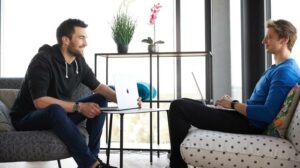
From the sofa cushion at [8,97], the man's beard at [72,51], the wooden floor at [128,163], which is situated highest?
the man's beard at [72,51]

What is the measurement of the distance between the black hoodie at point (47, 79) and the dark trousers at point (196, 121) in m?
0.75

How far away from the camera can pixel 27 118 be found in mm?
2121

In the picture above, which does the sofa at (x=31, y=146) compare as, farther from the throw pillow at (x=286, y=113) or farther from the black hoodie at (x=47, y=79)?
the throw pillow at (x=286, y=113)

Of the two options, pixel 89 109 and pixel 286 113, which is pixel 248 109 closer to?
pixel 286 113

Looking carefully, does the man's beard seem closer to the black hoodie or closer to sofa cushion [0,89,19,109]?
the black hoodie

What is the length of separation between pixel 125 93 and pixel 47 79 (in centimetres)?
49

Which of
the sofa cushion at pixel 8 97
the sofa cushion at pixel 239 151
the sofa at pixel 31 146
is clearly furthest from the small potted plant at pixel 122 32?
the sofa cushion at pixel 239 151

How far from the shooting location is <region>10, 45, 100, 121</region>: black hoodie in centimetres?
213

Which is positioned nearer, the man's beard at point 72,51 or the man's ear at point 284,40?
the man's ear at point 284,40

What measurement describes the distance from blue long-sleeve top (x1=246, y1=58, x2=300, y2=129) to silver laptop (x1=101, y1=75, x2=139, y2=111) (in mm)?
753

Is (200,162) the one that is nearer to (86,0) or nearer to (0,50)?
(86,0)

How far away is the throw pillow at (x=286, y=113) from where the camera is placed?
184 centimetres

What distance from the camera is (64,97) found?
241 centimetres

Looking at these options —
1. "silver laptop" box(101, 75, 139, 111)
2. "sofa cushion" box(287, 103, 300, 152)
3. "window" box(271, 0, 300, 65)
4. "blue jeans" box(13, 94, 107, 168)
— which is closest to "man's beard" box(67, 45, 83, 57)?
"silver laptop" box(101, 75, 139, 111)
